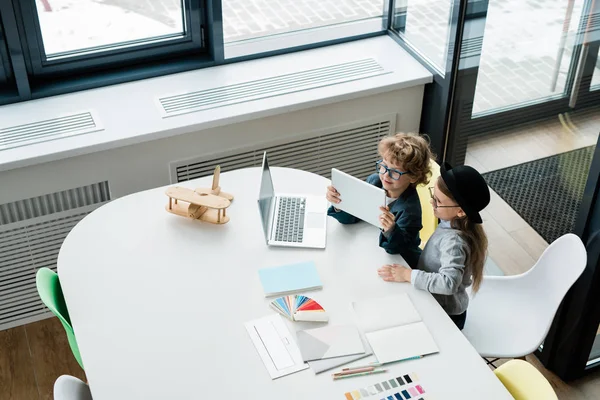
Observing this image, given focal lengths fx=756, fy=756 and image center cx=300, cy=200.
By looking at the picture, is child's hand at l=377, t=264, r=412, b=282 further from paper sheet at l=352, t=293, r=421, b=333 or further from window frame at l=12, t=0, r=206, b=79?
window frame at l=12, t=0, r=206, b=79

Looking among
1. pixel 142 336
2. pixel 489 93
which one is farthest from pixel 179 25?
pixel 142 336

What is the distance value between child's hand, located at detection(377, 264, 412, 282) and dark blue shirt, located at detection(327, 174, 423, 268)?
0.09 meters

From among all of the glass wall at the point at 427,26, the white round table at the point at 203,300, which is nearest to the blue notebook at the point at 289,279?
the white round table at the point at 203,300

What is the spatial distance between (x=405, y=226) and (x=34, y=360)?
5.51 feet

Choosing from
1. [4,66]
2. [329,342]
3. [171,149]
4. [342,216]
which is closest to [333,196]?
[342,216]

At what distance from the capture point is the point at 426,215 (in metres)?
2.92

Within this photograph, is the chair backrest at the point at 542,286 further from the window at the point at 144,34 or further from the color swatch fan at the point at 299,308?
the window at the point at 144,34

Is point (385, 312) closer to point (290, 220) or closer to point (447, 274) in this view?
point (447, 274)

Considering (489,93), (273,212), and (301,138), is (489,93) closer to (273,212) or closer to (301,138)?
(301,138)

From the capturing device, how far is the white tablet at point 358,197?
2.51 m

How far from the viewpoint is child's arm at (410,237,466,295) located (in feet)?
7.80

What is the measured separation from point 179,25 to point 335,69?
76 centimetres

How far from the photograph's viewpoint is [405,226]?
259 centimetres

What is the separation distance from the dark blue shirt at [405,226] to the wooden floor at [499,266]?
59 cm
